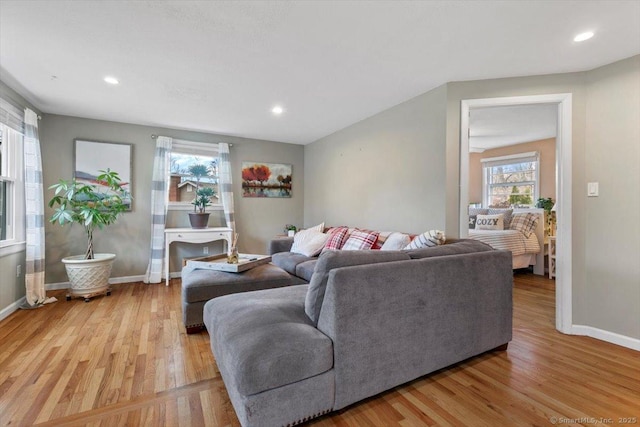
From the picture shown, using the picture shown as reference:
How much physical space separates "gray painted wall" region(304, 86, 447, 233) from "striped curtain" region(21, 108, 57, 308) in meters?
3.67

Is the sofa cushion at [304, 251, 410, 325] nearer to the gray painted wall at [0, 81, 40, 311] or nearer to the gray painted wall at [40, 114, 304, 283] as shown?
the gray painted wall at [0, 81, 40, 311]

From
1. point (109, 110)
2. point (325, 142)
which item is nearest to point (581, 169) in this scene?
point (325, 142)

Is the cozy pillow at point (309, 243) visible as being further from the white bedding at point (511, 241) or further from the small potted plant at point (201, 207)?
the white bedding at point (511, 241)

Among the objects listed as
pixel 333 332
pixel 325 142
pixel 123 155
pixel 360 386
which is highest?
pixel 325 142

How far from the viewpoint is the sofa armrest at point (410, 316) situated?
57.4 inches

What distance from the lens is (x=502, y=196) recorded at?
6.27m

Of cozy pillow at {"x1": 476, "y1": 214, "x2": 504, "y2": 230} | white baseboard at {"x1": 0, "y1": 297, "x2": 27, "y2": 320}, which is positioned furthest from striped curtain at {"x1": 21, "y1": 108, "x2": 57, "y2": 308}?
cozy pillow at {"x1": 476, "y1": 214, "x2": 504, "y2": 230}

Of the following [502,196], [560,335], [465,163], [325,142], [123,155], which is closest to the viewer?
[560,335]

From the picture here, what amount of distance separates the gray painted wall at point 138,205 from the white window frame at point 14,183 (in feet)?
1.87

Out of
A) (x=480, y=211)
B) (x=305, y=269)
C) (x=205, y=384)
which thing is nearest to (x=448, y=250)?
(x=305, y=269)

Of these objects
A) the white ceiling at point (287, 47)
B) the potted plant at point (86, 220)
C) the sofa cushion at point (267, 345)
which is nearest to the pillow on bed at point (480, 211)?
the white ceiling at point (287, 47)

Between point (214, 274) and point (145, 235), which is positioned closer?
point (214, 274)

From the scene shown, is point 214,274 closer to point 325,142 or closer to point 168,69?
point 168,69

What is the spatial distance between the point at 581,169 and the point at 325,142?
3345mm
